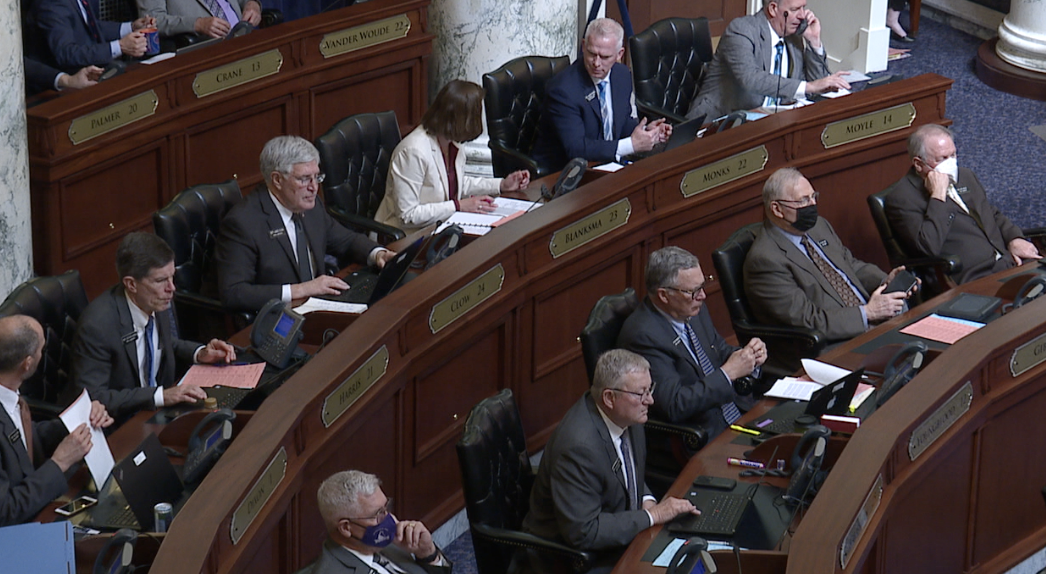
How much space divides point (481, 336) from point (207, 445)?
1348mm

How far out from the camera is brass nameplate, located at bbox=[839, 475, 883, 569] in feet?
12.2

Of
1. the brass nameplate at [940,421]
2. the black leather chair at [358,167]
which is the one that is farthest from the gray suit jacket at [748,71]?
the brass nameplate at [940,421]

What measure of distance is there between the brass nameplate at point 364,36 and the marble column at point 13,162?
6.90 ft

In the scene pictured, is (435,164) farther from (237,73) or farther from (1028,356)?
(1028,356)

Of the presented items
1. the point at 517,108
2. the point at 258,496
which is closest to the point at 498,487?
the point at 258,496

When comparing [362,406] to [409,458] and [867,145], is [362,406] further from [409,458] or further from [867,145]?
[867,145]

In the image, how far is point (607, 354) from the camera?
14.0ft

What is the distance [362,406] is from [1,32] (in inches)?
75.3

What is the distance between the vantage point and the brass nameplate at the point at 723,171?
5.99 meters

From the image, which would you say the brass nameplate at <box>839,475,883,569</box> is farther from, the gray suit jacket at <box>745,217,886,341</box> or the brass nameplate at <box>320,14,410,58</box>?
the brass nameplate at <box>320,14,410,58</box>

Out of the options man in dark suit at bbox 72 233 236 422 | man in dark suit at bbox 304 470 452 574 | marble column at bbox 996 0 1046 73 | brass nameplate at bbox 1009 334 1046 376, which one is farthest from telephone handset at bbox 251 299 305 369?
marble column at bbox 996 0 1046 73

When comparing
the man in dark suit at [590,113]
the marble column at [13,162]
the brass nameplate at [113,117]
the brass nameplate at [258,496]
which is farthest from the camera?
the man in dark suit at [590,113]

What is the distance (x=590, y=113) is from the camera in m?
6.61

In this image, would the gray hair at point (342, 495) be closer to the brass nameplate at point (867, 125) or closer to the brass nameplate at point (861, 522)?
the brass nameplate at point (861, 522)
